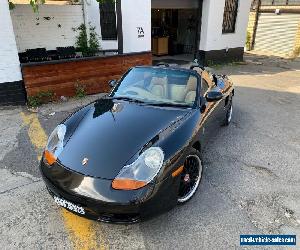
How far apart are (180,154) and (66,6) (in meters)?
9.65

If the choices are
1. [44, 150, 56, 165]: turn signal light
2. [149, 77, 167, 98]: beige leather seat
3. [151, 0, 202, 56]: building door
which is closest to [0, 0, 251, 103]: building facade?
[151, 0, 202, 56]: building door

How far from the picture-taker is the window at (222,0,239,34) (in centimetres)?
1268

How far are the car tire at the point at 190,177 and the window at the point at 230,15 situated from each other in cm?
1103

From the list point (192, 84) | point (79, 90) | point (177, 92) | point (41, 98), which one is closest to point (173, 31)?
point (79, 90)

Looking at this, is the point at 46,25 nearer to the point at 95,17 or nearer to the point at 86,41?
the point at 86,41

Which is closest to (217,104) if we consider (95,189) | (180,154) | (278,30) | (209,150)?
(209,150)

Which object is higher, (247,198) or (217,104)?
(217,104)

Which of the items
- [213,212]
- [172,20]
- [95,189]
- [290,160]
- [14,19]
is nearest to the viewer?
[95,189]

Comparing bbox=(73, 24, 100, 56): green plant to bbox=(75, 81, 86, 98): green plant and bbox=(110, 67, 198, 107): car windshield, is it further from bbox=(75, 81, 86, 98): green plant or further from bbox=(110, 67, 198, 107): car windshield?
bbox=(110, 67, 198, 107): car windshield

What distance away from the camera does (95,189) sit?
2.50m

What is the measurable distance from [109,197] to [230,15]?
41.9 feet

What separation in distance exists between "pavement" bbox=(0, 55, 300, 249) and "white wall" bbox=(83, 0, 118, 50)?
5.69m

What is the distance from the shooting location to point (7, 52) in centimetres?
627

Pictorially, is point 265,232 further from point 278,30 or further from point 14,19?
point 278,30
